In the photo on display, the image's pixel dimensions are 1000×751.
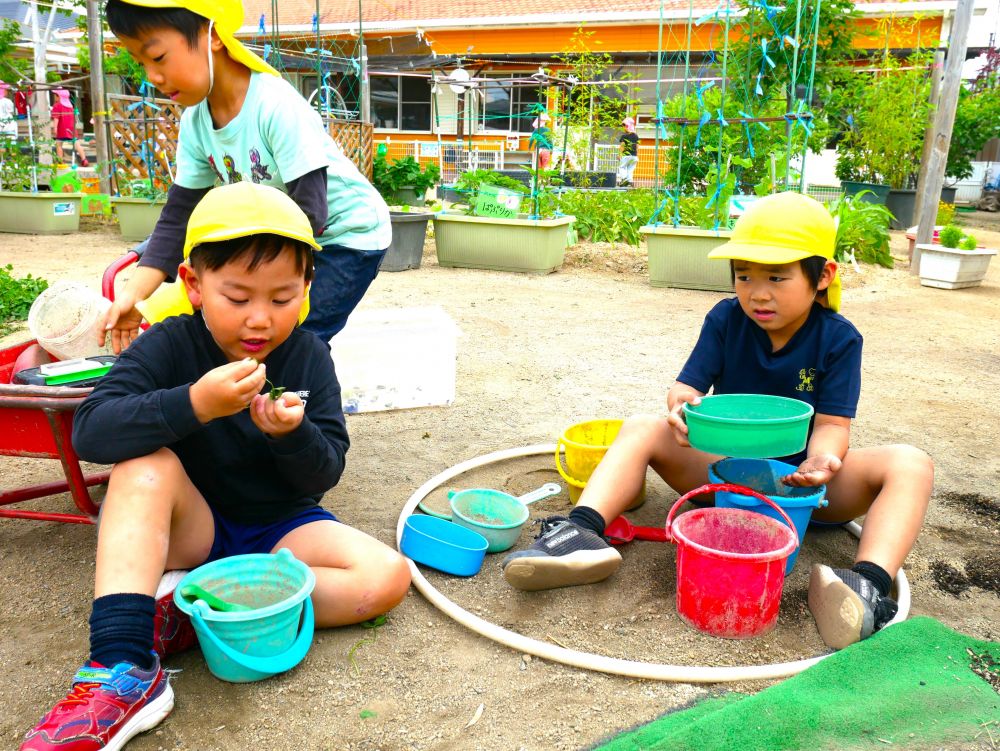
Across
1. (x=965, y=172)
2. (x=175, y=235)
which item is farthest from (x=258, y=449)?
(x=965, y=172)

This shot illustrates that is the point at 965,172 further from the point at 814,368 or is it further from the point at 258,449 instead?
the point at 258,449

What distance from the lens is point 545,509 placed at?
2.63 metres

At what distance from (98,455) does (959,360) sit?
4521 mm

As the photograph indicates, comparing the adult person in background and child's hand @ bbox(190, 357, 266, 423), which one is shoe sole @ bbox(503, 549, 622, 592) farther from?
the adult person in background

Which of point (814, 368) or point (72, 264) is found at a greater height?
point (814, 368)

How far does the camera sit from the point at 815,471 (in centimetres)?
203

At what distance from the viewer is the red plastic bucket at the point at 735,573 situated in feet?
5.92

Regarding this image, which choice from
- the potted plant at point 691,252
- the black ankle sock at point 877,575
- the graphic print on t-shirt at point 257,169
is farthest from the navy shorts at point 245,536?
the potted plant at point 691,252

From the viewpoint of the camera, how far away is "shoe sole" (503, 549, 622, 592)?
1.92m

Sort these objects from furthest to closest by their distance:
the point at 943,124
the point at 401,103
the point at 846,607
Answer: the point at 401,103, the point at 943,124, the point at 846,607

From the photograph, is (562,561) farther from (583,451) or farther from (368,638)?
(583,451)

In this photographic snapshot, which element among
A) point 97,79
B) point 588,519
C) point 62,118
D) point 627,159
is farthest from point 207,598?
point 62,118

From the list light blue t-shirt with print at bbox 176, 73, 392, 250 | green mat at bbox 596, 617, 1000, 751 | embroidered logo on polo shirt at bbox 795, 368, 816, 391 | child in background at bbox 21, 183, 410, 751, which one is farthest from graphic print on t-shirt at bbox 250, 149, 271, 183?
green mat at bbox 596, 617, 1000, 751

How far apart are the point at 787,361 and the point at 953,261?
573cm
